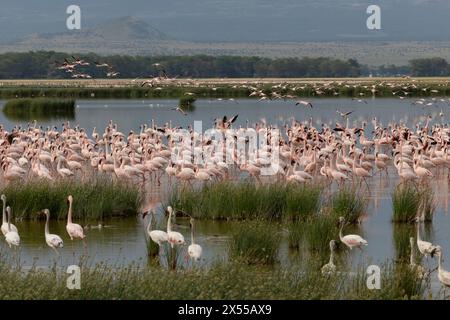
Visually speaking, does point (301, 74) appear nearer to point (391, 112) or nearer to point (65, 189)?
point (391, 112)

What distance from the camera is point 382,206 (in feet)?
68.7

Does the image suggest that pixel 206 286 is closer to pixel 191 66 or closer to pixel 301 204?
pixel 301 204

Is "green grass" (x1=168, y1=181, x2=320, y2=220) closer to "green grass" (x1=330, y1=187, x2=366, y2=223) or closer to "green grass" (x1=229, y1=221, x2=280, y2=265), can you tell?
"green grass" (x1=330, y1=187, x2=366, y2=223)

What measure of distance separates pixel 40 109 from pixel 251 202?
121 ft

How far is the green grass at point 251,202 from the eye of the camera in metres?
18.5

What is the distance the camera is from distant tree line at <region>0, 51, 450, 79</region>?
142750mm

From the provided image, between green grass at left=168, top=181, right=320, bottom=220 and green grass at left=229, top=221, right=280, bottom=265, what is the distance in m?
3.61

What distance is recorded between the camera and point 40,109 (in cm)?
5422

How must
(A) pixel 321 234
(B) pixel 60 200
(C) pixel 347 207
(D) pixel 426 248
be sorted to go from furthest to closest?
(B) pixel 60 200 → (C) pixel 347 207 → (A) pixel 321 234 → (D) pixel 426 248

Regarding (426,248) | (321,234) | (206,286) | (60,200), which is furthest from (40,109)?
(206,286)

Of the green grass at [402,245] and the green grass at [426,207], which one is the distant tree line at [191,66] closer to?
the green grass at [426,207]

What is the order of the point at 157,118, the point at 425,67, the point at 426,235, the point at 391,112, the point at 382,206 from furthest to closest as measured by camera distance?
the point at 425,67 < the point at 391,112 < the point at 157,118 < the point at 382,206 < the point at 426,235
